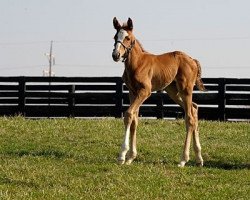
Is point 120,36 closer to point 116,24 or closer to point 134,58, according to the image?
point 116,24

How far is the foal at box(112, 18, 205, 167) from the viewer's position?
384 inches

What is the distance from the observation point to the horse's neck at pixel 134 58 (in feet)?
32.6

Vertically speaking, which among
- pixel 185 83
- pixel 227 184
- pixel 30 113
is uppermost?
pixel 185 83

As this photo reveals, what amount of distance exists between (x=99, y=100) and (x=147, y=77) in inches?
500

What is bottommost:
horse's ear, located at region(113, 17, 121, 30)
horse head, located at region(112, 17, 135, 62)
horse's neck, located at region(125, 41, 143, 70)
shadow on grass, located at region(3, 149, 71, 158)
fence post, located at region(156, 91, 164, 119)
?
fence post, located at region(156, 91, 164, 119)

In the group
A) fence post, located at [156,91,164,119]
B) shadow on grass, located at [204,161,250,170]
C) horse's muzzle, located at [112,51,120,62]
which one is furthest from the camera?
fence post, located at [156,91,164,119]

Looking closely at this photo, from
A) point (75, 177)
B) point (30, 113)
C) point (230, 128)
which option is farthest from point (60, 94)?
point (75, 177)

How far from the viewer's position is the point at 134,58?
10000 millimetres

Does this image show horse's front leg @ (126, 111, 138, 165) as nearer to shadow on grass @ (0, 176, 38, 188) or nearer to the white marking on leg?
the white marking on leg

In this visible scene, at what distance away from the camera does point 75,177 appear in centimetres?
867

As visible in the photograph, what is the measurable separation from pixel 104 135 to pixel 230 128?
4452 mm

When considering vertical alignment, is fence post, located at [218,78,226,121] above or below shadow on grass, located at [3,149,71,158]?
below

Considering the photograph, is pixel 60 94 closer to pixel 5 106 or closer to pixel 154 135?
pixel 5 106

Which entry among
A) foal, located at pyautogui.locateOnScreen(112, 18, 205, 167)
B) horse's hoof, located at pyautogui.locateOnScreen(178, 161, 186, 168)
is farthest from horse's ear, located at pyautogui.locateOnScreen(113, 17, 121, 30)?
horse's hoof, located at pyautogui.locateOnScreen(178, 161, 186, 168)
